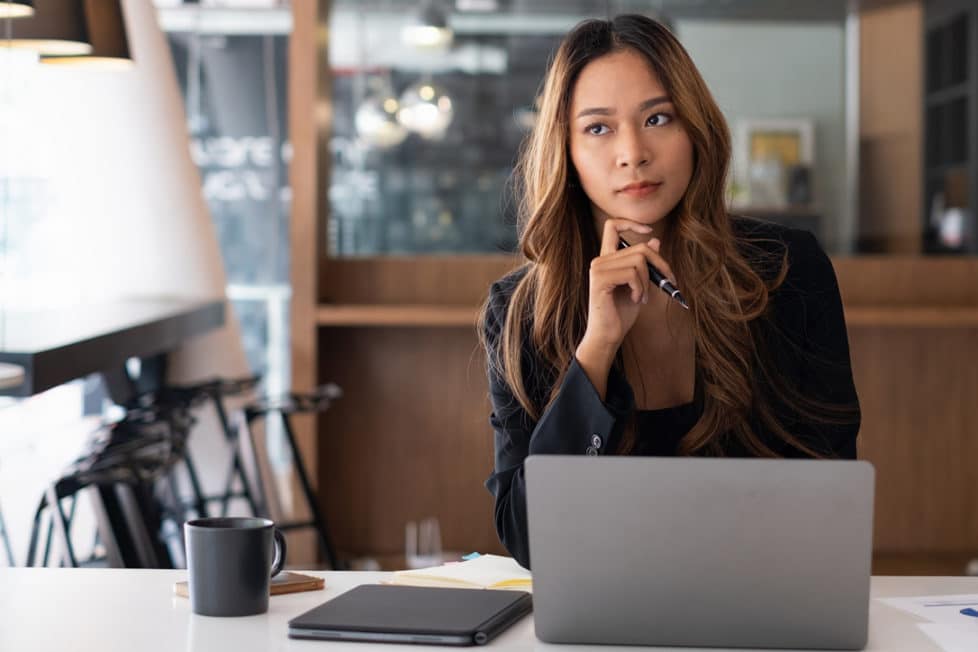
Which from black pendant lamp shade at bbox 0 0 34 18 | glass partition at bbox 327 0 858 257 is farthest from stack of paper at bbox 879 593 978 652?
glass partition at bbox 327 0 858 257

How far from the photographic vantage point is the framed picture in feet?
18.3

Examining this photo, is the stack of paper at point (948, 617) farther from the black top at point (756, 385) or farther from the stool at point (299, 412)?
the stool at point (299, 412)

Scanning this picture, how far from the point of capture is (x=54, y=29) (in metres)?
3.25

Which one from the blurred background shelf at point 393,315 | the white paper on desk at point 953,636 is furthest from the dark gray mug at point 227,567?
the blurred background shelf at point 393,315

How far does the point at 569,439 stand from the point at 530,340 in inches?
9.7

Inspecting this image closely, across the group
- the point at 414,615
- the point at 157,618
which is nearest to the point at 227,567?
the point at 157,618

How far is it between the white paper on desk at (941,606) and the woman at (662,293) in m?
0.32

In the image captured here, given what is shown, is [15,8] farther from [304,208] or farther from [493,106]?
[493,106]

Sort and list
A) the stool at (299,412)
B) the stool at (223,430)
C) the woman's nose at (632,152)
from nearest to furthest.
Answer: the woman's nose at (632,152) → the stool at (223,430) → the stool at (299,412)

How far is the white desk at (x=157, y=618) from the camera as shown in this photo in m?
1.21

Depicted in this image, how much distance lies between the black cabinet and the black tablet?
4432 millimetres

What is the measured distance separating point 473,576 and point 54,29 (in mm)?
2277

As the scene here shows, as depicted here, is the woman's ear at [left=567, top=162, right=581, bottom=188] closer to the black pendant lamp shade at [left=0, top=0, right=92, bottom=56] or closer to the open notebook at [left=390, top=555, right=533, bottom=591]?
the open notebook at [left=390, top=555, right=533, bottom=591]

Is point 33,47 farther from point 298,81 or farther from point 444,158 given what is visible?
point 444,158
